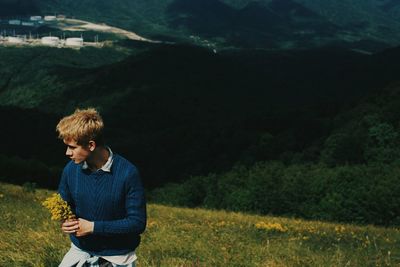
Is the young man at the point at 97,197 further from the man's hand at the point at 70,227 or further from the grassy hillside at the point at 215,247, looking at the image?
the grassy hillside at the point at 215,247

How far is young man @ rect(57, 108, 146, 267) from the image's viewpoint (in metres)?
4.71

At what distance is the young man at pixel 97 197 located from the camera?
15.5ft

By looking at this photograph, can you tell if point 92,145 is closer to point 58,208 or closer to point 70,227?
point 58,208

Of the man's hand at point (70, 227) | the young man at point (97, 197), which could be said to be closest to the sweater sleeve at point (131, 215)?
the young man at point (97, 197)

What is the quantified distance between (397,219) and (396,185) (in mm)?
3710

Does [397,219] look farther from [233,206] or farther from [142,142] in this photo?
[142,142]

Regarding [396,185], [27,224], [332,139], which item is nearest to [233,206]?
[396,185]

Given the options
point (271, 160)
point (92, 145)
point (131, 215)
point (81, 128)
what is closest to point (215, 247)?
point (131, 215)

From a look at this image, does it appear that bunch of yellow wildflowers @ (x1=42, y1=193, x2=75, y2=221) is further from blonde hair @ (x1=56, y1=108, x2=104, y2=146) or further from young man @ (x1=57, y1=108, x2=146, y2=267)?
blonde hair @ (x1=56, y1=108, x2=104, y2=146)

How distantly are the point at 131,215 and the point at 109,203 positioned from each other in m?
0.24

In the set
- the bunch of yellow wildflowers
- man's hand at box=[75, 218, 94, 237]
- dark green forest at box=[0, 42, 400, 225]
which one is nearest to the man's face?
the bunch of yellow wildflowers

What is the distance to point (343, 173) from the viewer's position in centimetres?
3891

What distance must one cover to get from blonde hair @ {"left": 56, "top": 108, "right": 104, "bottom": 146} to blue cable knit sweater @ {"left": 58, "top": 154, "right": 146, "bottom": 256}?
1.12 ft

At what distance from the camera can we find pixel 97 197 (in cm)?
489
